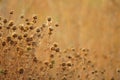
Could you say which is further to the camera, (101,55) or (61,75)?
(101,55)

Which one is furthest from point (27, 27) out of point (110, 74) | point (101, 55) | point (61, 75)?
point (101, 55)

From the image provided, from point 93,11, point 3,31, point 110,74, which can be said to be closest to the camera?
point 3,31

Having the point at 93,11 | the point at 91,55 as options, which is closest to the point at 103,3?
the point at 93,11

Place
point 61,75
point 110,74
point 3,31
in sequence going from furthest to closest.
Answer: point 110,74
point 61,75
point 3,31

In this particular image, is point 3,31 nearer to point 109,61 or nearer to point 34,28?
point 34,28

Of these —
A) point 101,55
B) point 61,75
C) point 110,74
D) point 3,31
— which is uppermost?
point 101,55

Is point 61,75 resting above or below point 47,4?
below
